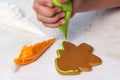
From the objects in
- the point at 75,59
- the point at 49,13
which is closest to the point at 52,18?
the point at 49,13

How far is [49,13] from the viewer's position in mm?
636

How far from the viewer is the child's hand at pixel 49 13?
2.04 feet

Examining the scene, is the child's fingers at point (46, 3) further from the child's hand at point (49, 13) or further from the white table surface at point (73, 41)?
the white table surface at point (73, 41)

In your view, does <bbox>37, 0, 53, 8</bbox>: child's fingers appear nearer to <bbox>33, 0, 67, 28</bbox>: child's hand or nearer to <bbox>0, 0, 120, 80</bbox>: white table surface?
<bbox>33, 0, 67, 28</bbox>: child's hand

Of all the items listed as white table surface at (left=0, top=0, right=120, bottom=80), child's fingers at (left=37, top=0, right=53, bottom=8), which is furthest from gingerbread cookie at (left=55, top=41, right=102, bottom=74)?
child's fingers at (left=37, top=0, right=53, bottom=8)

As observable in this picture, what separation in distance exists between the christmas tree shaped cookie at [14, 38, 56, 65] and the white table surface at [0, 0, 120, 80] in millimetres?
11

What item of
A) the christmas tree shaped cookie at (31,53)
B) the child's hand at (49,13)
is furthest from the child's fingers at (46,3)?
the christmas tree shaped cookie at (31,53)

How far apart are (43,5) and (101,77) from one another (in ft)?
0.75

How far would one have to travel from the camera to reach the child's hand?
623 mm

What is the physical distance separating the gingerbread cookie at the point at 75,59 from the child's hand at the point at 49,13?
0.23ft

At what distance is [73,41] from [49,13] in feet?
0.39

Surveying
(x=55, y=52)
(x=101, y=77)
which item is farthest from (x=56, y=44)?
(x=101, y=77)

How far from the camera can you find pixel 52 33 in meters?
0.74

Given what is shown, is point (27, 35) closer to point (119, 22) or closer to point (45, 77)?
point (45, 77)
